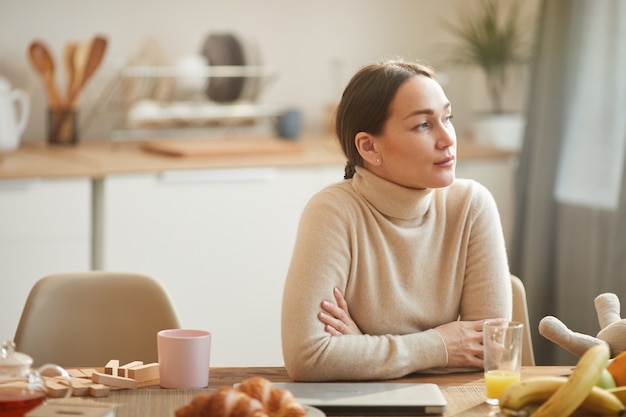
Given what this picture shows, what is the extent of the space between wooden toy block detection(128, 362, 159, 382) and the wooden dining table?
0.02 m

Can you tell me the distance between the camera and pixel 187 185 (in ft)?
10.1

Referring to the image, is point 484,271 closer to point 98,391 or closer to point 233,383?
point 233,383

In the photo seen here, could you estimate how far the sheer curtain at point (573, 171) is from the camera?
121 inches

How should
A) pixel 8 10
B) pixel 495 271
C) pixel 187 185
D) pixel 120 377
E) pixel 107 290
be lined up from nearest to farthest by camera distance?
1. pixel 120 377
2. pixel 495 271
3. pixel 107 290
4. pixel 187 185
5. pixel 8 10

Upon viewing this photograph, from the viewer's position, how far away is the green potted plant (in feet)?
11.6

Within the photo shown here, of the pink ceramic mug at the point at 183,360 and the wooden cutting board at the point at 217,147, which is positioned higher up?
the wooden cutting board at the point at 217,147

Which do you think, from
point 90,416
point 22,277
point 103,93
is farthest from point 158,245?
point 90,416

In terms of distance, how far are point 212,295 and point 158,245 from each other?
0.23m

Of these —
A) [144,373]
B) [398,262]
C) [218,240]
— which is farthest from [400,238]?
[218,240]

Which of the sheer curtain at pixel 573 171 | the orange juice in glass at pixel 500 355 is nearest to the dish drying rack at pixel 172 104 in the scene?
the sheer curtain at pixel 573 171

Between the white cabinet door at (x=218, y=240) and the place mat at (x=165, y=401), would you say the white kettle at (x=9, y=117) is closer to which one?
the white cabinet door at (x=218, y=240)

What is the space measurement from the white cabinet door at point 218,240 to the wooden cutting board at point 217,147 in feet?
0.24

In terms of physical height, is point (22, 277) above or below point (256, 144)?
below

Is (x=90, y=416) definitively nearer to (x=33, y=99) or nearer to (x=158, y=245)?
(x=158, y=245)
